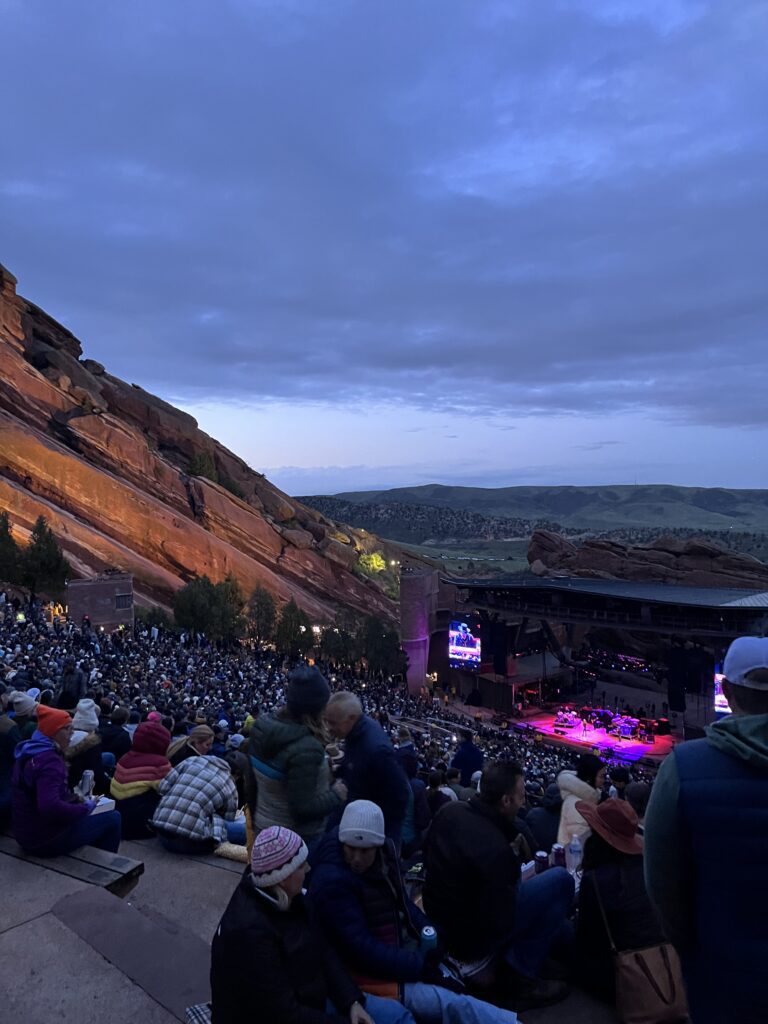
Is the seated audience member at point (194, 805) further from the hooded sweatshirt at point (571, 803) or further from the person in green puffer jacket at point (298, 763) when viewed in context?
the hooded sweatshirt at point (571, 803)

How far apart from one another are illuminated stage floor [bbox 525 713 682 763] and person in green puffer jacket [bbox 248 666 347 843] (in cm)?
3469

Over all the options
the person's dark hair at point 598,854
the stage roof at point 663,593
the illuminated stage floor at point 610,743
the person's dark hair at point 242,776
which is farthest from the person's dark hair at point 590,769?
the stage roof at point 663,593

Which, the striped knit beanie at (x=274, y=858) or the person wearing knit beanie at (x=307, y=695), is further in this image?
the person wearing knit beanie at (x=307, y=695)

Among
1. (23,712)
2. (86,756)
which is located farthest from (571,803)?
(23,712)

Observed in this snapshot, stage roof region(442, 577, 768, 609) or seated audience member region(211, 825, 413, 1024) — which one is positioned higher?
seated audience member region(211, 825, 413, 1024)

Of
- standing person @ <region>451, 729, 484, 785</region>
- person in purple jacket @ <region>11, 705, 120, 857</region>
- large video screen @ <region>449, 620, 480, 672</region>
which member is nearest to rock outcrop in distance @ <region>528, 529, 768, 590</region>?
large video screen @ <region>449, 620, 480, 672</region>

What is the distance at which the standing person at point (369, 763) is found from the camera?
176 inches

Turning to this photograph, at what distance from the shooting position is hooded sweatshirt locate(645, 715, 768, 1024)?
2139 millimetres

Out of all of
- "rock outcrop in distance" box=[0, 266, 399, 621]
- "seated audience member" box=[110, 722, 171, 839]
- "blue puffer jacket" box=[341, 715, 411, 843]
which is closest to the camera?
"blue puffer jacket" box=[341, 715, 411, 843]

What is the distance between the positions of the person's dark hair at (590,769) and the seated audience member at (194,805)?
3.17 m

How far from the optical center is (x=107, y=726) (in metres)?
7.68

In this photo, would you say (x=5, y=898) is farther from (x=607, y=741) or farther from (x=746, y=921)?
(x=607, y=741)

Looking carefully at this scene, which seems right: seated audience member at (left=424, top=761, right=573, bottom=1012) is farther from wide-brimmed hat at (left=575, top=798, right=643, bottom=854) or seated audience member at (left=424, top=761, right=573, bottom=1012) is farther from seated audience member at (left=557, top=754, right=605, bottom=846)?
seated audience member at (left=557, top=754, right=605, bottom=846)

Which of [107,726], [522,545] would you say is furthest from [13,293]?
[522,545]
